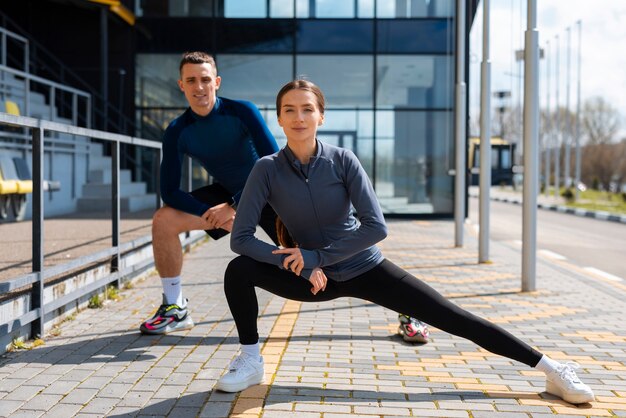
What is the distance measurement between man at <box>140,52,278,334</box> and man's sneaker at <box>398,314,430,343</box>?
1.07m

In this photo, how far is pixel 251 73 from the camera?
1953cm

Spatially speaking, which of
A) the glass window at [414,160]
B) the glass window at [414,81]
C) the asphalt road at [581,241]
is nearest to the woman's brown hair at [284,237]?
the asphalt road at [581,241]

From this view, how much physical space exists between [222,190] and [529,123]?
3831 mm

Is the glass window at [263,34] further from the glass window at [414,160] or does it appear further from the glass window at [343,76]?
the glass window at [414,160]

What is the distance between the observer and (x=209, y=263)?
9602 mm

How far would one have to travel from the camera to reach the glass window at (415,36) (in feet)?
63.6

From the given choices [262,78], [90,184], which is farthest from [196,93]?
[262,78]

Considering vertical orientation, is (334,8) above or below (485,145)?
above

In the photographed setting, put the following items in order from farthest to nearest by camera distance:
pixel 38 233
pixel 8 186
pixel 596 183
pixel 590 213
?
1. pixel 596 183
2. pixel 590 213
3. pixel 8 186
4. pixel 38 233

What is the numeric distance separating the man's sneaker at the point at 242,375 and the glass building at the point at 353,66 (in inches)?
618

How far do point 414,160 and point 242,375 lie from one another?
1610 centimetres

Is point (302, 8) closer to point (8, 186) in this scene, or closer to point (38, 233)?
point (8, 186)

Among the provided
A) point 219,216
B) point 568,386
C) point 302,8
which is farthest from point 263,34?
point 568,386

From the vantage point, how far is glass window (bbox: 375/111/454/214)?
19.5 m
